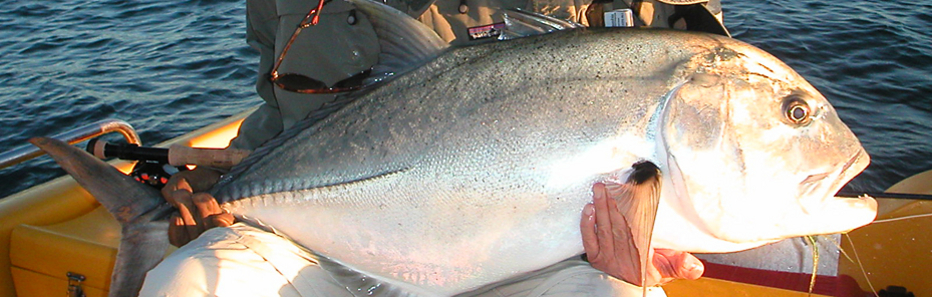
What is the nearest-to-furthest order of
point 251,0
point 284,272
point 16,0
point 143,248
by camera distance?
point 284,272 → point 143,248 → point 251,0 → point 16,0

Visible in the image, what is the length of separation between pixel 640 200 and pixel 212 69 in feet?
23.4

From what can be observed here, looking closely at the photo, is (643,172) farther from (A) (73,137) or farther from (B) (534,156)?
(A) (73,137)

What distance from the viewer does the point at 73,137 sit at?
9.50 ft

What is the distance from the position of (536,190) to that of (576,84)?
0.29 meters

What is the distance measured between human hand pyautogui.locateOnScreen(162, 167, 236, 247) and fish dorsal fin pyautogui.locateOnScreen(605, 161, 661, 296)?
1.15 meters

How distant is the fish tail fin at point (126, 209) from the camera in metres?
1.91

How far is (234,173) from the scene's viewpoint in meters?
2.01

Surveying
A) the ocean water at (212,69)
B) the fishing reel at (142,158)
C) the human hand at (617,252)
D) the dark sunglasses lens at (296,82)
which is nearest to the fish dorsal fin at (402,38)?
the human hand at (617,252)

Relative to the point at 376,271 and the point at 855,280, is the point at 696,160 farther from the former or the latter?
the point at 855,280

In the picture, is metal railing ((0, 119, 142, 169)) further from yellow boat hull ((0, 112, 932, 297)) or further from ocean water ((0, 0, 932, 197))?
ocean water ((0, 0, 932, 197))

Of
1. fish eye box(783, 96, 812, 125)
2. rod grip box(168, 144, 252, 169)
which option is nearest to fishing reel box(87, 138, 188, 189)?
rod grip box(168, 144, 252, 169)

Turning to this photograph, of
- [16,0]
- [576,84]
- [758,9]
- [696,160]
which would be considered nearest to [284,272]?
[576,84]

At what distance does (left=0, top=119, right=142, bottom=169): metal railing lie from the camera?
9.23 ft

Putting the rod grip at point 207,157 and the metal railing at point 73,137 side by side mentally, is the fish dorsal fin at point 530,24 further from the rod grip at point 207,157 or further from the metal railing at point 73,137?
the metal railing at point 73,137
